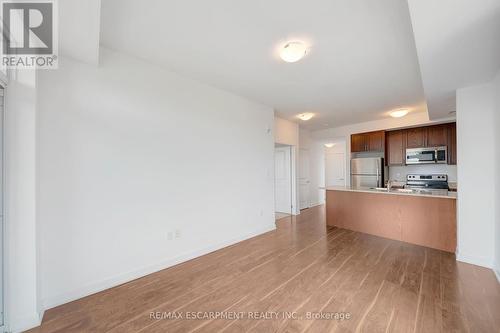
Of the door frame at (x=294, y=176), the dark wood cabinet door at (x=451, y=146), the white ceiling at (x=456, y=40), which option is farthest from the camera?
the door frame at (x=294, y=176)

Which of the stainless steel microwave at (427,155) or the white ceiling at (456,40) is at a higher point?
the white ceiling at (456,40)

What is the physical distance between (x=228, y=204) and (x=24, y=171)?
263cm

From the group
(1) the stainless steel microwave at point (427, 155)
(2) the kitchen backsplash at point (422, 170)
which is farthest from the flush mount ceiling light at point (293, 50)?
(2) the kitchen backsplash at point (422, 170)

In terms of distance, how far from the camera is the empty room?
5.78ft

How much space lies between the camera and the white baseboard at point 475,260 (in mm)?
2833

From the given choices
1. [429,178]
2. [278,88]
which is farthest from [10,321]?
[429,178]

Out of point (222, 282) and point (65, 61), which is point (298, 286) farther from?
point (65, 61)

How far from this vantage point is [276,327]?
5.79 ft

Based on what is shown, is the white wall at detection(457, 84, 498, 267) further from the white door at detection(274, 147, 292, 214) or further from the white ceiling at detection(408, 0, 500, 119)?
the white door at detection(274, 147, 292, 214)

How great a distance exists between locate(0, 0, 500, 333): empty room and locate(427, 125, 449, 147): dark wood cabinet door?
1494mm

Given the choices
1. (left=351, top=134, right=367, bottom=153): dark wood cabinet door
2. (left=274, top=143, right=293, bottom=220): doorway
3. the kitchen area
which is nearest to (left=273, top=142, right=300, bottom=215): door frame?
(left=274, top=143, right=293, bottom=220): doorway

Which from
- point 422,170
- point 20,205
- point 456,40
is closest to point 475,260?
point 456,40

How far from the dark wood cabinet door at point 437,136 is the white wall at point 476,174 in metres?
2.56

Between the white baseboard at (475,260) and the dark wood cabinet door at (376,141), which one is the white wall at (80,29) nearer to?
the white baseboard at (475,260)
